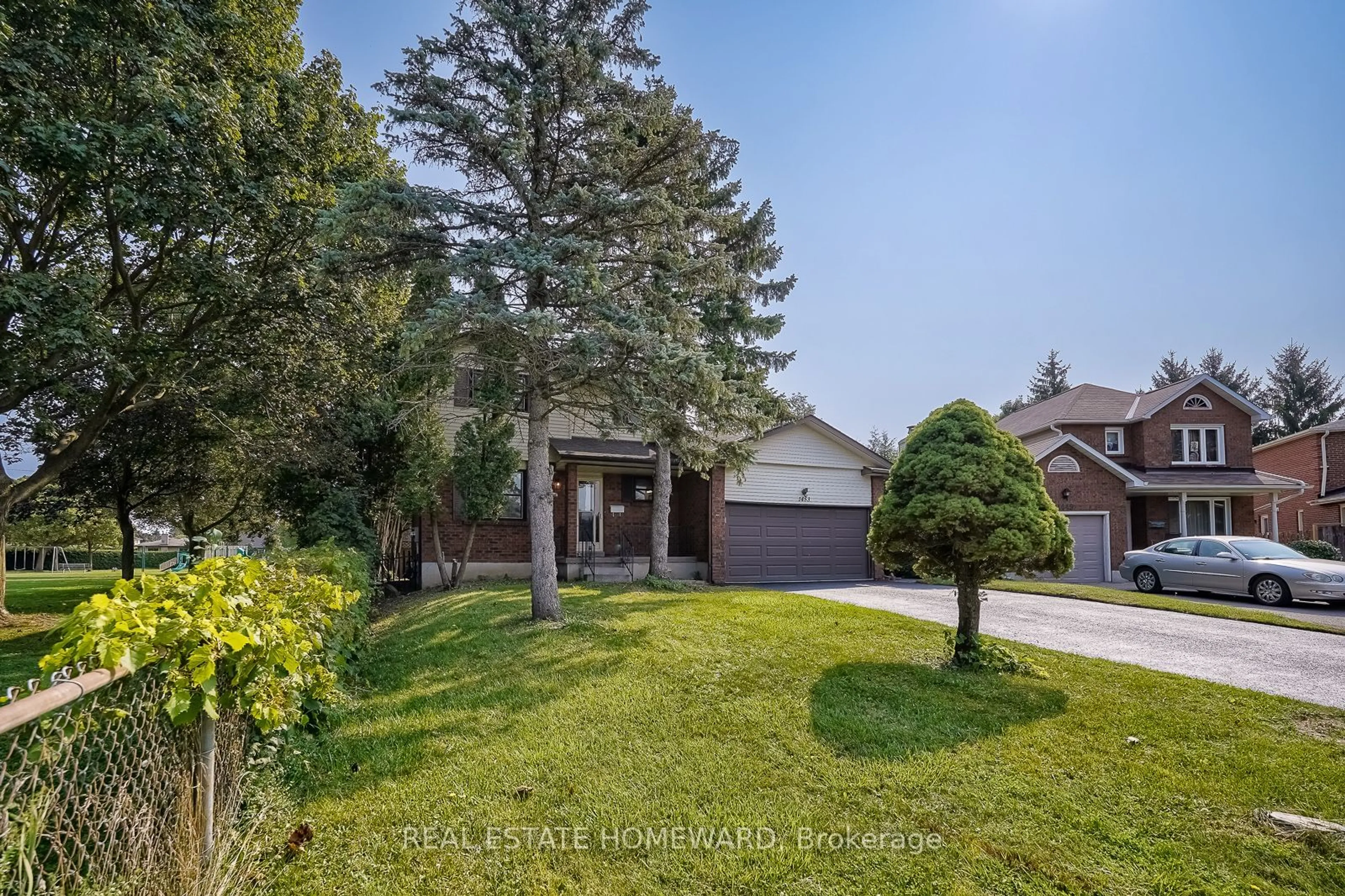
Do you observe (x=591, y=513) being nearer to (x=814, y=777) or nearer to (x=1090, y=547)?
(x=814, y=777)

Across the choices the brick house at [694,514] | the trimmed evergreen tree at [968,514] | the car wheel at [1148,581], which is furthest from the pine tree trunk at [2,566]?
the car wheel at [1148,581]

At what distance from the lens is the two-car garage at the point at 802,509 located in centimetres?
1573

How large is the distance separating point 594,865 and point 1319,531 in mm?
30620

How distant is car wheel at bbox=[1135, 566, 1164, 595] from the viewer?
1382cm

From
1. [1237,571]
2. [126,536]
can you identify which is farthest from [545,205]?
[126,536]

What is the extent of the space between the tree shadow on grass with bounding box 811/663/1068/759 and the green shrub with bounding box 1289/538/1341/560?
2064 centimetres

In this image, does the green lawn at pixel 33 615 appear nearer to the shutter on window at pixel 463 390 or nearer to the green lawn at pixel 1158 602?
the shutter on window at pixel 463 390

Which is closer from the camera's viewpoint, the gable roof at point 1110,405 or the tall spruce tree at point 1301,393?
the gable roof at point 1110,405

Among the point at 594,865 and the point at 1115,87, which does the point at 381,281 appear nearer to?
the point at 594,865

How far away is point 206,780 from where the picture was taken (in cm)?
242

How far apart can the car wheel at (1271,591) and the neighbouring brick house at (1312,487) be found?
12.8 metres

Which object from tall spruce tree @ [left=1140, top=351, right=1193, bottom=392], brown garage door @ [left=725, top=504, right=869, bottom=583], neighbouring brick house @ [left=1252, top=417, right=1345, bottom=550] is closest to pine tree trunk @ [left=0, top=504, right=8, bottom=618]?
brown garage door @ [left=725, top=504, right=869, bottom=583]

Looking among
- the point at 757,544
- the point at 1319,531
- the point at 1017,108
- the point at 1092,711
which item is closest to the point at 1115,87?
the point at 1017,108

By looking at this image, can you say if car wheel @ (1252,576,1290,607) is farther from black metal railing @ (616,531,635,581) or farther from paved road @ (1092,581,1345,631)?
black metal railing @ (616,531,635,581)
